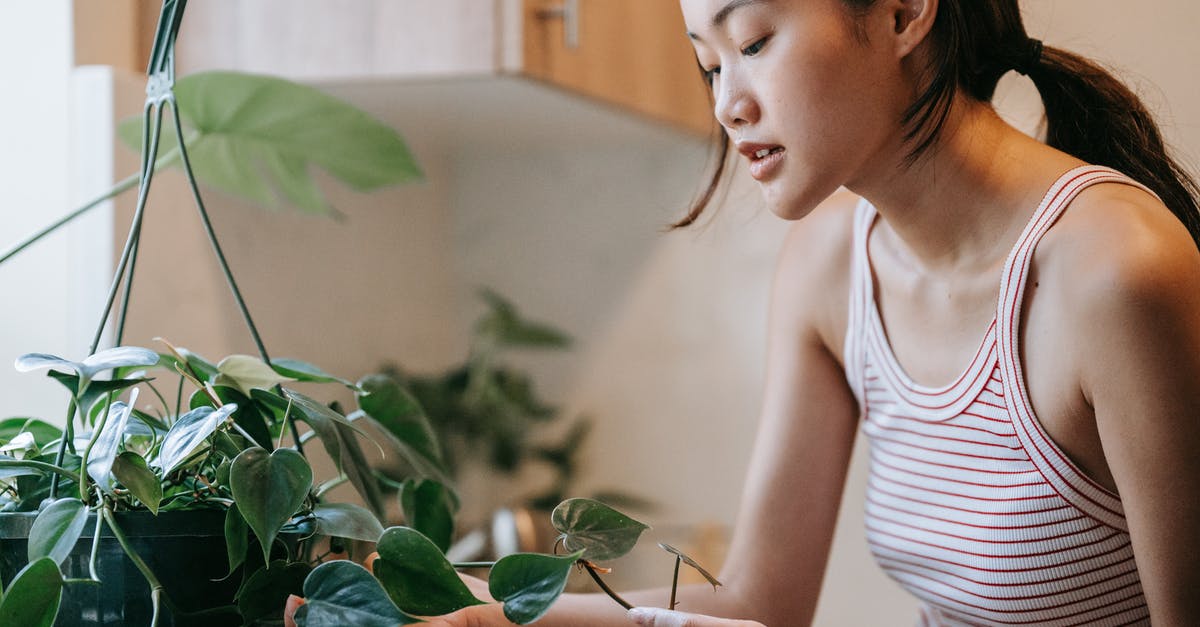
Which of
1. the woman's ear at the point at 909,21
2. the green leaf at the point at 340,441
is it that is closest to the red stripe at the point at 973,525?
the woman's ear at the point at 909,21

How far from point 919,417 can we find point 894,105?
0.86 feet

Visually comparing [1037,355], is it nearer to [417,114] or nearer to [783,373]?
[783,373]

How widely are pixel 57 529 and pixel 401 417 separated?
0.83 feet

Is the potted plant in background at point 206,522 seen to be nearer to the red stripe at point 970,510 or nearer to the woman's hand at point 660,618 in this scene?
the woman's hand at point 660,618

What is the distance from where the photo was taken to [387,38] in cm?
129

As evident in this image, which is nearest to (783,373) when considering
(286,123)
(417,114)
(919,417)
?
(919,417)

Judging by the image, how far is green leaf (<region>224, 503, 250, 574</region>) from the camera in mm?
505

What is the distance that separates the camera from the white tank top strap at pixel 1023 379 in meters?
0.76

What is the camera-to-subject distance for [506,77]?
4.17 ft

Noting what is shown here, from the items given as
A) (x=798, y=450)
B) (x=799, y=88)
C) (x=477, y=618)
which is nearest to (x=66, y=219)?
(x=477, y=618)

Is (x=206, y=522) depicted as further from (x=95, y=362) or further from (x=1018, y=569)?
(x=1018, y=569)

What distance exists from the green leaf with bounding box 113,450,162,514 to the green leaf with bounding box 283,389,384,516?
7 centimetres

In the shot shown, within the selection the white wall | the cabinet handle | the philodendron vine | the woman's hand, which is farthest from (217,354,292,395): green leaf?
the cabinet handle

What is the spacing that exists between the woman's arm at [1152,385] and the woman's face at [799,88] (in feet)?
0.55
